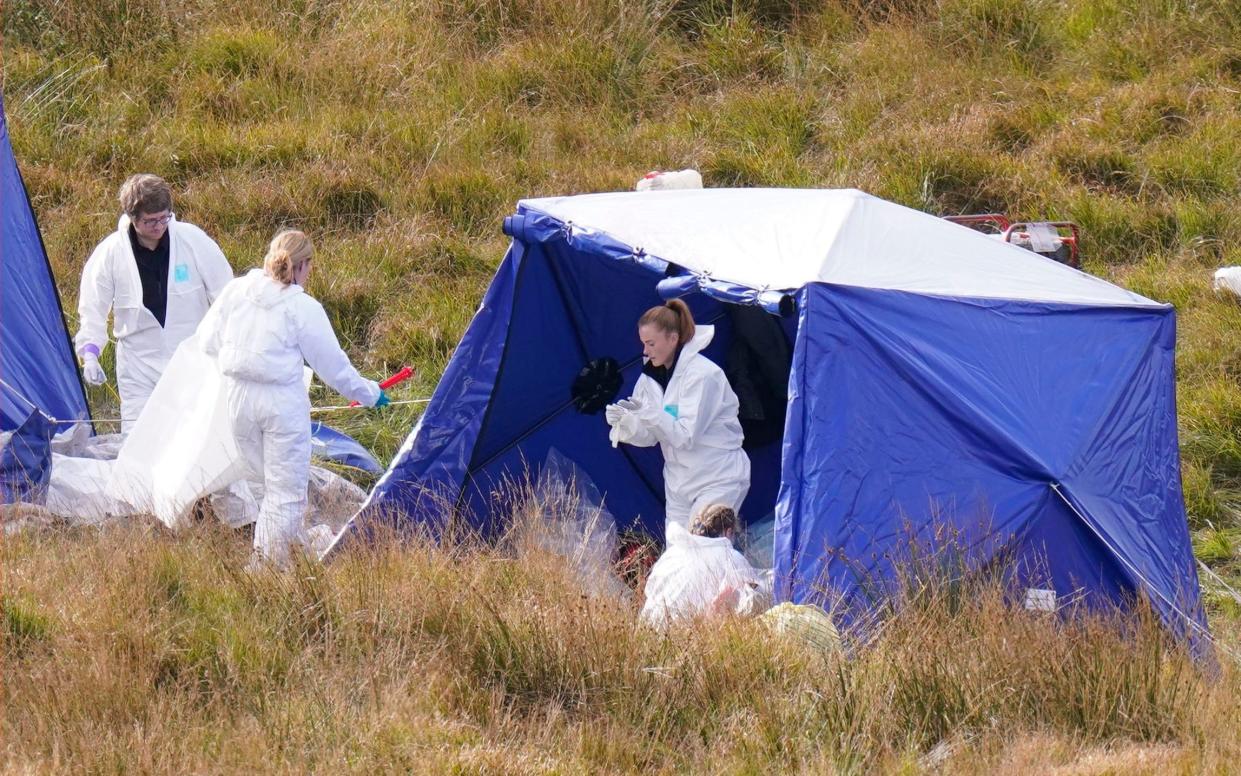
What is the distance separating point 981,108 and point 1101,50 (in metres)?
1.19

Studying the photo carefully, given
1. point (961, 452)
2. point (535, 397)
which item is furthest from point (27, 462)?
point (961, 452)

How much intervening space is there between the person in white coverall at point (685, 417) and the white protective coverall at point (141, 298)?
89.0 inches

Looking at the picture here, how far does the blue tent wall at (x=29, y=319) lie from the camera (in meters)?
7.08

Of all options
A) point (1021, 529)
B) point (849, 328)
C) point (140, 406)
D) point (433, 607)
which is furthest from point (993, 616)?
point (140, 406)

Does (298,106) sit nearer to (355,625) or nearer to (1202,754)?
(355,625)

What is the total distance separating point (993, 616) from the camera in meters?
4.55

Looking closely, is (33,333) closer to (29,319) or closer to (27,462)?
(29,319)

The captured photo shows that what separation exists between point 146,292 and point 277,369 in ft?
4.55

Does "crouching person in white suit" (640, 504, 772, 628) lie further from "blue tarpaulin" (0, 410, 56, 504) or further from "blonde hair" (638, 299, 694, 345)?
"blue tarpaulin" (0, 410, 56, 504)

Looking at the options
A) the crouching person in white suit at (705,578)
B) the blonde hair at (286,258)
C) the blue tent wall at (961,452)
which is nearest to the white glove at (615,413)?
the crouching person in white suit at (705,578)

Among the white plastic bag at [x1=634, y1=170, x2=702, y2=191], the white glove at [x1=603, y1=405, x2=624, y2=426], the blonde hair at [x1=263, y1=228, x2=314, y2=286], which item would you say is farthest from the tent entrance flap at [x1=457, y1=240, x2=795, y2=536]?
the white plastic bag at [x1=634, y1=170, x2=702, y2=191]

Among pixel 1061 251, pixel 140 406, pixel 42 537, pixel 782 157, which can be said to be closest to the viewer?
pixel 42 537

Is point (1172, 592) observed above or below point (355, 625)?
below

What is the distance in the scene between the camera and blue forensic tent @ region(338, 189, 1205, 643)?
504 centimetres
